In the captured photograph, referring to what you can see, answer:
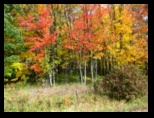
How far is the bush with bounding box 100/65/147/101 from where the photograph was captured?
13.6 m

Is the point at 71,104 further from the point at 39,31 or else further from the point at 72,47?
the point at 39,31

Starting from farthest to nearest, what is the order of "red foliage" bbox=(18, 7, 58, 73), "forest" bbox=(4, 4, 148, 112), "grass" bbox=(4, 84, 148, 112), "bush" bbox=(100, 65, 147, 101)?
"red foliage" bbox=(18, 7, 58, 73)
"forest" bbox=(4, 4, 148, 112)
"bush" bbox=(100, 65, 147, 101)
"grass" bbox=(4, 84, 148, 112)

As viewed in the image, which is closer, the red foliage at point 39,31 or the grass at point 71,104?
the grass at point 71,104

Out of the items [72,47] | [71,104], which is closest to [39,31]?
[72,47]

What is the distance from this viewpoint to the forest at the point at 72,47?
14.4 meters

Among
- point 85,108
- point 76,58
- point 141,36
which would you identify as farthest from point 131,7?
point 85,108

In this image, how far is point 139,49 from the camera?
2233 cm

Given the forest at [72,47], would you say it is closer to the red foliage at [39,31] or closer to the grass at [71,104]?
the red foliage at [39,31]

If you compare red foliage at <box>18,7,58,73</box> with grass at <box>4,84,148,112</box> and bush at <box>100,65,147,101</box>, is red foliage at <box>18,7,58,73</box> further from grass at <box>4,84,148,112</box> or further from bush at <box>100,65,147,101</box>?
bush at <box>100,65,147,101</box>

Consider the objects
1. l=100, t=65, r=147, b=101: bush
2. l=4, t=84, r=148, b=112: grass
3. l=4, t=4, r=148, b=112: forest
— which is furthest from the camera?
l=4, t=4, r=148, b=112: forest

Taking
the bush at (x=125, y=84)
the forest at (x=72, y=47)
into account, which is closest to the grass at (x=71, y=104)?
the forest at (x=72, y=47)

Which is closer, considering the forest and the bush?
the bush

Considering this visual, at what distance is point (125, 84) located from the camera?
45.6ft

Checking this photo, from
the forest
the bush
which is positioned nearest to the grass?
the forest
